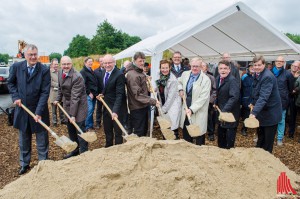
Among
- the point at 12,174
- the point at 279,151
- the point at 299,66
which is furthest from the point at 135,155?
the point at 299,66

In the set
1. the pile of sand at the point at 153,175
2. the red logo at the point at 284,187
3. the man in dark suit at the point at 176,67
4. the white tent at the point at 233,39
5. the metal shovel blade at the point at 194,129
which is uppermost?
the white tent at the point at 233,39

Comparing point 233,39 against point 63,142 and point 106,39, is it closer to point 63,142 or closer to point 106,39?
point 63,142

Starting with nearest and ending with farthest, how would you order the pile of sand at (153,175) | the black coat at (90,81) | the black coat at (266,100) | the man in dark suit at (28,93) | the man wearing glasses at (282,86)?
the pile of sand at (153,175), the black coat at (266,100), the man in dark suit at (28,93), the black coat at (90,81), the man wearing glasses at (282,86)

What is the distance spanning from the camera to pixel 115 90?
432cm

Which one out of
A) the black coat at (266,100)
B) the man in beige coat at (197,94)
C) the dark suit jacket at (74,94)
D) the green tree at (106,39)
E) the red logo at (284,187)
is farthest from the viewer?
the green tree at (106,39)

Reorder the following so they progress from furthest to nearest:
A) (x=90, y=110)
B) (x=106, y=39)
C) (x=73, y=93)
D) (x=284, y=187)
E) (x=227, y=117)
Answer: (x=106, y=39)
(x=90, y=110)
(x=73, y=93)
(x=227, y=117)
(x=284, y=187)

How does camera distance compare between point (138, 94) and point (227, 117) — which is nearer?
point (227, 117)

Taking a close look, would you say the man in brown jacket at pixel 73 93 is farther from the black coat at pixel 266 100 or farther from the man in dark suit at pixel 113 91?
the black coat at pixel 266 100

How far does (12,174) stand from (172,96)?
278cm

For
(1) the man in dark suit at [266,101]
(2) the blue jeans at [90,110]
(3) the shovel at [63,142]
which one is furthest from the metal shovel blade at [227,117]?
(2) the blue jeans at [90,110]

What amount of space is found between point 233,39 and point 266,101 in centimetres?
501

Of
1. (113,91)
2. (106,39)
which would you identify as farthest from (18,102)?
(106,39)

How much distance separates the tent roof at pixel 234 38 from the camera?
5479 millimetres

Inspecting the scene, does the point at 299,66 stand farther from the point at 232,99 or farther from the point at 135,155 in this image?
the point at 135,155
